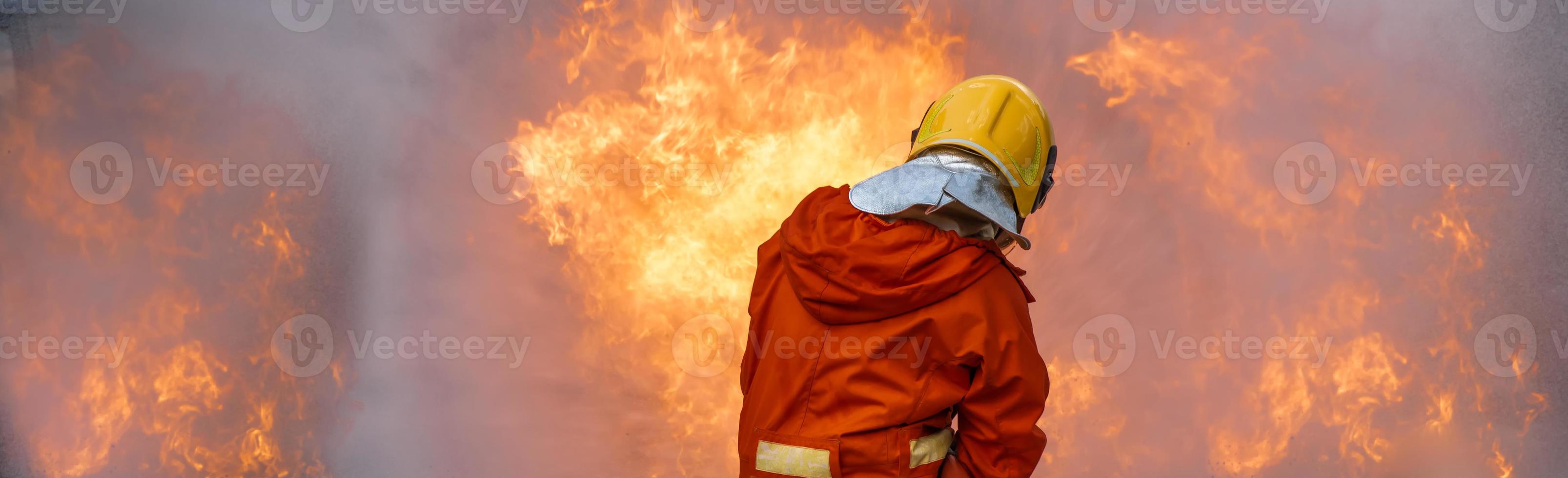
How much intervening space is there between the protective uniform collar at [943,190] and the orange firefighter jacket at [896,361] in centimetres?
4

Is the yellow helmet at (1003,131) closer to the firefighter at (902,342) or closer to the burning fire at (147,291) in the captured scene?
the firefighter at (902,342)

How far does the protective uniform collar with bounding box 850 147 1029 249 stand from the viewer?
208 cm

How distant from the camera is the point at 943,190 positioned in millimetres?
2094

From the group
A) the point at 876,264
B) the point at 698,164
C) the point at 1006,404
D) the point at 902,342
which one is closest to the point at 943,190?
the point at 876,264

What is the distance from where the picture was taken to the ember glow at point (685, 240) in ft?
14.7

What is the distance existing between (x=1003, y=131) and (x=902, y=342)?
55 cm

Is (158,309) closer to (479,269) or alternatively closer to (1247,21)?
(479,269)

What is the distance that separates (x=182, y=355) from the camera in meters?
4.54

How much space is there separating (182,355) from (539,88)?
197 cm

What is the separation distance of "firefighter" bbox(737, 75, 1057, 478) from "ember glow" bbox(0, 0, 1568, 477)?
2.49 metres

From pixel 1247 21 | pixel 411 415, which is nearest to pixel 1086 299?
pixel 1247 21

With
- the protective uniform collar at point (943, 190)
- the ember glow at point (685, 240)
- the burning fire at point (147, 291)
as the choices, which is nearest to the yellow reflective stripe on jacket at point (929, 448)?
the protective uniform collar at point (943, 190)

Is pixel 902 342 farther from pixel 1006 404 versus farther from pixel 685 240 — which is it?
pixel 685 240

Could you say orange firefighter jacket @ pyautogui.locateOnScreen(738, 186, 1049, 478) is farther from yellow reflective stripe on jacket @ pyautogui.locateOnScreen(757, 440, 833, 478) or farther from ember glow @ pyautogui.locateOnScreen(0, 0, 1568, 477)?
ember glow @ pyautogui.locateOnScreen(0, 0, 1568, 477)
